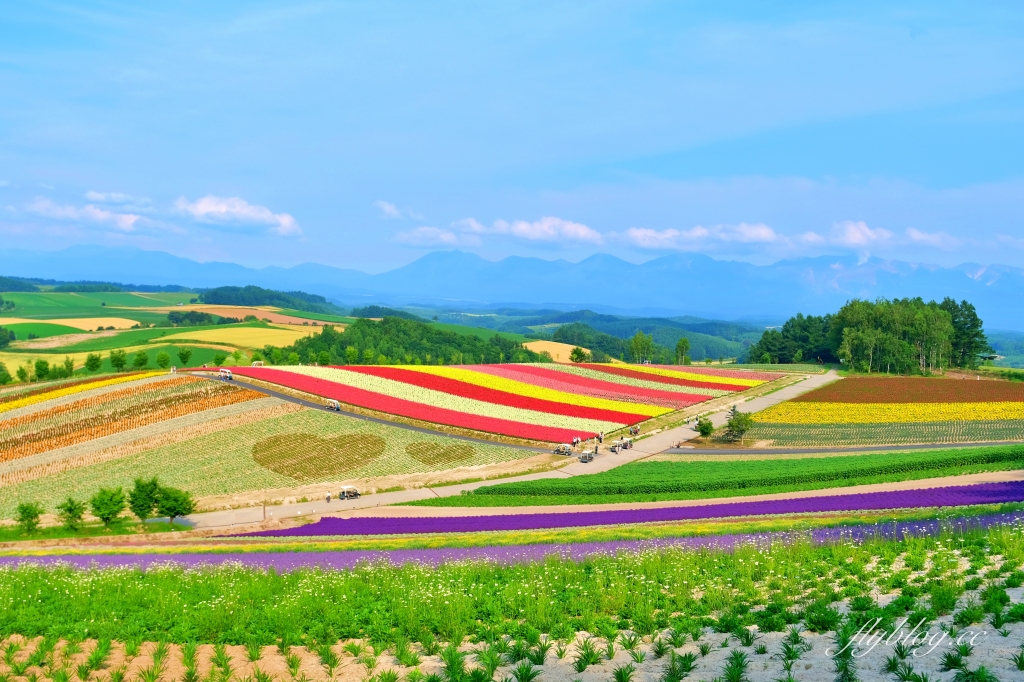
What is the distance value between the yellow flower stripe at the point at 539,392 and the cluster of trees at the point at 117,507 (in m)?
39.8

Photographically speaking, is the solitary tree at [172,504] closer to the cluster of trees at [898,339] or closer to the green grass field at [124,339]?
the cluster of trees at [898,339]

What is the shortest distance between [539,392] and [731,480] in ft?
119

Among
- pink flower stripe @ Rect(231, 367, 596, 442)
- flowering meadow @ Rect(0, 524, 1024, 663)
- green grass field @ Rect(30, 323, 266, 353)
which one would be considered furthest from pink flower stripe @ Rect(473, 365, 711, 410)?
green grass field @ Rect(30, 323, 266, 353)

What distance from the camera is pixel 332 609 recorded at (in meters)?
14.9

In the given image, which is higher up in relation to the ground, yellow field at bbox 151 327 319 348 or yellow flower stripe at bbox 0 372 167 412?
yellow field at bbox 151 327 319 348

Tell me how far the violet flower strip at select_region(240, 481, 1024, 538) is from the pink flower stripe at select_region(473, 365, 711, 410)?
38.2 m

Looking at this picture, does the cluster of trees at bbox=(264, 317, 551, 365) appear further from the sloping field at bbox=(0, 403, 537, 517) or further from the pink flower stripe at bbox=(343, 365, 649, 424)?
the sloping field at bbox=(0, 403, 537, 517)

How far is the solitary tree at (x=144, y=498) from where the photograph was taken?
36.8m

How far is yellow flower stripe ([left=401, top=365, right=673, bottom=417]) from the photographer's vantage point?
6888cm

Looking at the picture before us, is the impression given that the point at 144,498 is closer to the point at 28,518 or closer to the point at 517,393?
the point at 28,518

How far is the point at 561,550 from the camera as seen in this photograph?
2219 cm

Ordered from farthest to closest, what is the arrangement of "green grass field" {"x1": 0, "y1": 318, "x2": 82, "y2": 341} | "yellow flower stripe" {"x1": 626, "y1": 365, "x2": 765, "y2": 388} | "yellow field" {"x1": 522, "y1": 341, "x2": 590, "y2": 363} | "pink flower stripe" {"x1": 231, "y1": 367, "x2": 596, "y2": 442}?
"yellow field" {"x1": 522, "y1": 341, "x2": 590, "y2": 363} < "green grass field" {"x1": 0, "y1": 318, "x2": 82, "y2": 341} < "yellow flower stripe" {"x1": 626, "y1": 365, "x2": 765, "y2": 388} < "pink flower stripe" {"x1": 231, "y1": 367, "x2": 596, "y2": 442}

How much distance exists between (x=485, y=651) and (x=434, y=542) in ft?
48.5

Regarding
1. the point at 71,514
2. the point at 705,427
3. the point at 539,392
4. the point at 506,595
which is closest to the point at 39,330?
the point at 539,392
